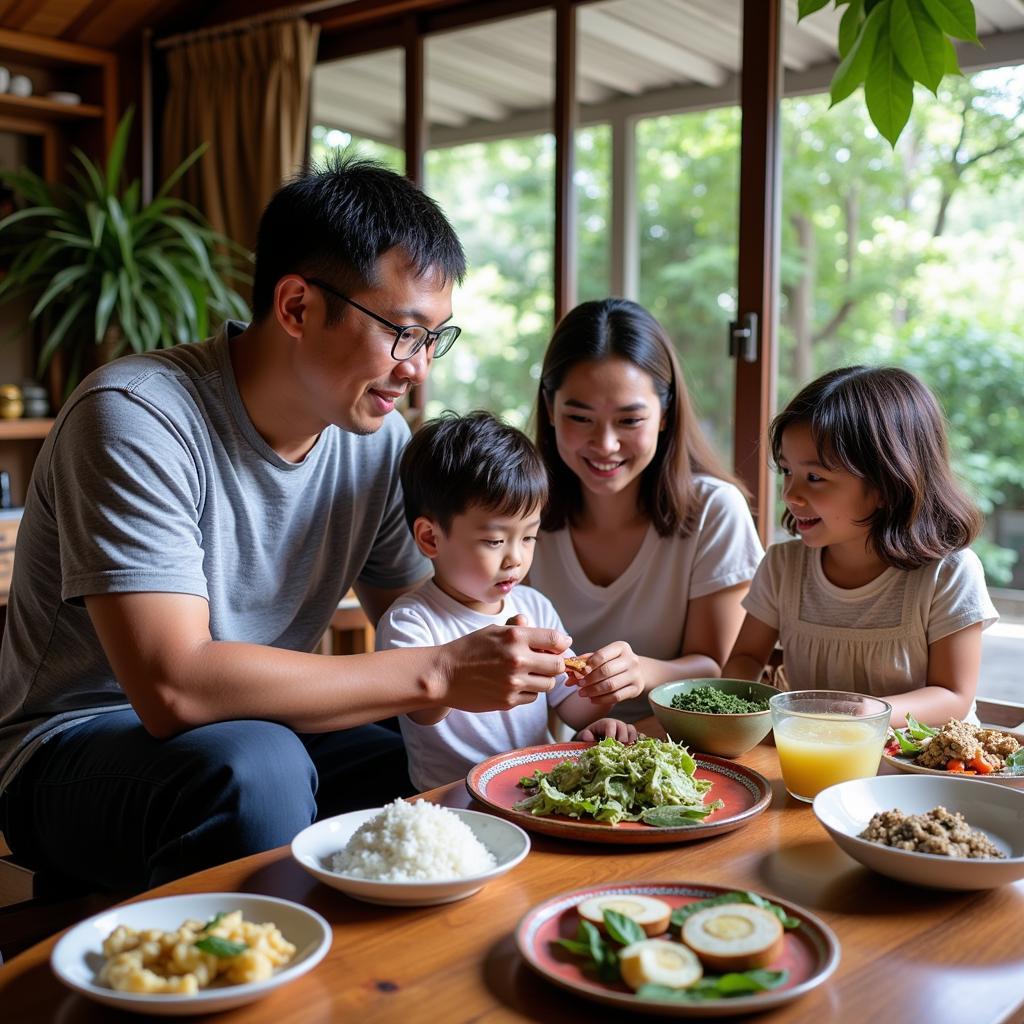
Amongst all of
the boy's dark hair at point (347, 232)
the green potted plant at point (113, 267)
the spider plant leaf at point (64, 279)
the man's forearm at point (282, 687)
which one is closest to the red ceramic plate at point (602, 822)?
the man's forearm at point (282, 687)

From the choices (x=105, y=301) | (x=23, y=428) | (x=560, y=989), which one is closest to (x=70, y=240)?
(x=105, y=301)

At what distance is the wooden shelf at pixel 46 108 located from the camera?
4.27 metres

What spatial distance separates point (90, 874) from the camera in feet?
5.72

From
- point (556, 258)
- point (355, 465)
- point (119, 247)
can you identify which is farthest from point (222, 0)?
point (355, 465)

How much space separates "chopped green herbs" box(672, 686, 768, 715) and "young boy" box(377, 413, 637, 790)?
0.91 feet

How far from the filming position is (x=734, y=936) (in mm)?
1027

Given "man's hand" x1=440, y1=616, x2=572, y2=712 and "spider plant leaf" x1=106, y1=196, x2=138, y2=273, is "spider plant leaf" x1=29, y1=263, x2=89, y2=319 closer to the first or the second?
"spider plant leaf" x1=106, y1=196, x2=138, y2=273

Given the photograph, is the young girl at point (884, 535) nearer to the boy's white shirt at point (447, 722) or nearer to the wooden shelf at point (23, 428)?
the boy's white shirt at point (447, 722)

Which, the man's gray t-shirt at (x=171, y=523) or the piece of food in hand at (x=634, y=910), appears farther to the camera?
the man's gray t-shirt at (x=171, y=523)

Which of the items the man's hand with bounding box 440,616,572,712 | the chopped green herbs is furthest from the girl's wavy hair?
the man's hand with bounding box 440,616,572,712

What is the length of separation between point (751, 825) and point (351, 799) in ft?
2.90

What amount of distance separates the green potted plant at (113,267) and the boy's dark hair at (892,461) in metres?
2.82

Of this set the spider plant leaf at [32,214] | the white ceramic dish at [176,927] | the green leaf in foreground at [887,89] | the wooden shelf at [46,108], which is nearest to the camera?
the white ceramic dish at [176,927]

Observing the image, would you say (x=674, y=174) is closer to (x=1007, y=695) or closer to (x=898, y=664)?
(x=1007, y=695)
